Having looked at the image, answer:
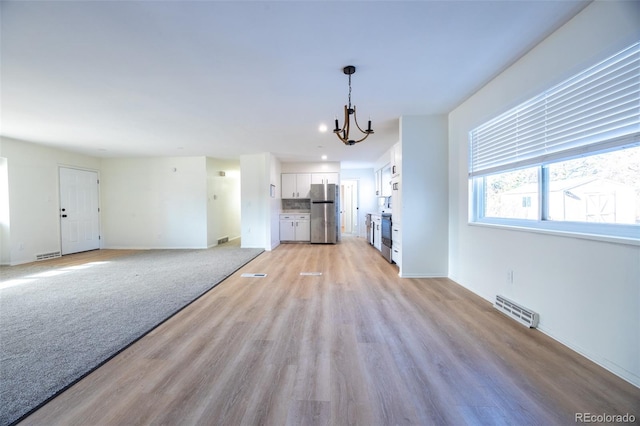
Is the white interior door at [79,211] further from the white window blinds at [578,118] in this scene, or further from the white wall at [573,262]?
the white window blinds at [578,118]

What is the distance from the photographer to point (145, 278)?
3.69 metres

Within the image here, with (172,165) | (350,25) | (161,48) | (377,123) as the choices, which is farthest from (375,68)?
(172,165)

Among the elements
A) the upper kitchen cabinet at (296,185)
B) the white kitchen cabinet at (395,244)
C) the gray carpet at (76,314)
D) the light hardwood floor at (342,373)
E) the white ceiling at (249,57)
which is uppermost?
the white ceiling at (249,57)

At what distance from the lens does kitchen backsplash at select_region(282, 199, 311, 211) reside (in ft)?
25.1

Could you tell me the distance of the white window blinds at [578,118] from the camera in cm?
150

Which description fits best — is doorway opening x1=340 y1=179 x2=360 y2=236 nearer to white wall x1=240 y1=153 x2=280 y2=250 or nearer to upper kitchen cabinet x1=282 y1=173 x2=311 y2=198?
upper kitchen cabinet x1=282 y1=173 x2=311 y2=198

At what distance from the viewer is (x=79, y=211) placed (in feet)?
19.1

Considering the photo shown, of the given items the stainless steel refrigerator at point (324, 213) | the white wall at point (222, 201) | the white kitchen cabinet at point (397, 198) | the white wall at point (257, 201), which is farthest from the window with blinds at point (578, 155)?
the white wall at point (222, 201)

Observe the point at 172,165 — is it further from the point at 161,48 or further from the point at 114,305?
the point at 161,48

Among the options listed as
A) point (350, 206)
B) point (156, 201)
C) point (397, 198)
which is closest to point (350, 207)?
Result: point (350, 206)

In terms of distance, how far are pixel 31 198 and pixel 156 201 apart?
6.99ft

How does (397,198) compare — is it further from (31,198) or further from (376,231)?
(31,198)

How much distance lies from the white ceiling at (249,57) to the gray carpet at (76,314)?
7.80 ft

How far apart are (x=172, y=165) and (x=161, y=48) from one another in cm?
509
